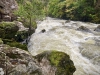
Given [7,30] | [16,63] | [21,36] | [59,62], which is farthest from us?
[21,36]

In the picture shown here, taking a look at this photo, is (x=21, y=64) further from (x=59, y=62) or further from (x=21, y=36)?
(x=21, y=36)

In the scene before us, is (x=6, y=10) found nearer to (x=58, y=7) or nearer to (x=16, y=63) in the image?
(x=16, y=63)

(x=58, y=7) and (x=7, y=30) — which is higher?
(x=7, y=30)

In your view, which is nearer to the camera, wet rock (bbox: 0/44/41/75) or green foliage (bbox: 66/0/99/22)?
wet rock (bbox: 0/44/41/75)

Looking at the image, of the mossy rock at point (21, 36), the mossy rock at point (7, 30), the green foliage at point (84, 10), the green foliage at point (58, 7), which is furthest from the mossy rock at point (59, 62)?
the green foliage at point (58, 7)

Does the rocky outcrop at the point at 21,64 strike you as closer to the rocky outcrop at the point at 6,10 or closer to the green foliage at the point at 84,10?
the rocky outcrop at the point at 6,10

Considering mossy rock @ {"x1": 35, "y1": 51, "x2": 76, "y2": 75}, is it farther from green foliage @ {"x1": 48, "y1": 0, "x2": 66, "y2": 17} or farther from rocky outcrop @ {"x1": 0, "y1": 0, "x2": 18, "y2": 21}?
green foliage @ {"x1": 48, "y1": 0, "x2": 66, "y2": 17}

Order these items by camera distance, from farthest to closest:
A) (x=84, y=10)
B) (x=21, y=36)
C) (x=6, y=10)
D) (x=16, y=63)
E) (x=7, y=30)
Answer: (x=84, y=10), (x=6, y=10), (x=21, y=36), (x=7, y=30), (x=16, y=63)

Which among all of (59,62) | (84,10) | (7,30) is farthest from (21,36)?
(84,10)

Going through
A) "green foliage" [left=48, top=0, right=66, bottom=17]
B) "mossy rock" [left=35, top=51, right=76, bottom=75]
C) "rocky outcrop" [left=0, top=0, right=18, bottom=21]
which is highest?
"rocky outcrop" [left=0, top=0, right=18, bottom=21]

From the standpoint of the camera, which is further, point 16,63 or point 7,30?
point 7,30

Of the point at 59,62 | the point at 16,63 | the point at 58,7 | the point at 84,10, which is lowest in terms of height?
the point at 58,7

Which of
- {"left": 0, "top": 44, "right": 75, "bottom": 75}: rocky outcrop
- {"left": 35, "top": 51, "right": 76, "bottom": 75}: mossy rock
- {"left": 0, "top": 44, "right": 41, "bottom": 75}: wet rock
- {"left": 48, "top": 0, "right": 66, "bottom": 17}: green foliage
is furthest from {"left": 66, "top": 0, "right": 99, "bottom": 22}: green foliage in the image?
{"left": 0, "top": 44, "right": 41, "bottom": 75}: wet rock

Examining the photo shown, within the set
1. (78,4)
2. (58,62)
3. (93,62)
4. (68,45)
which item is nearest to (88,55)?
(93,62)
